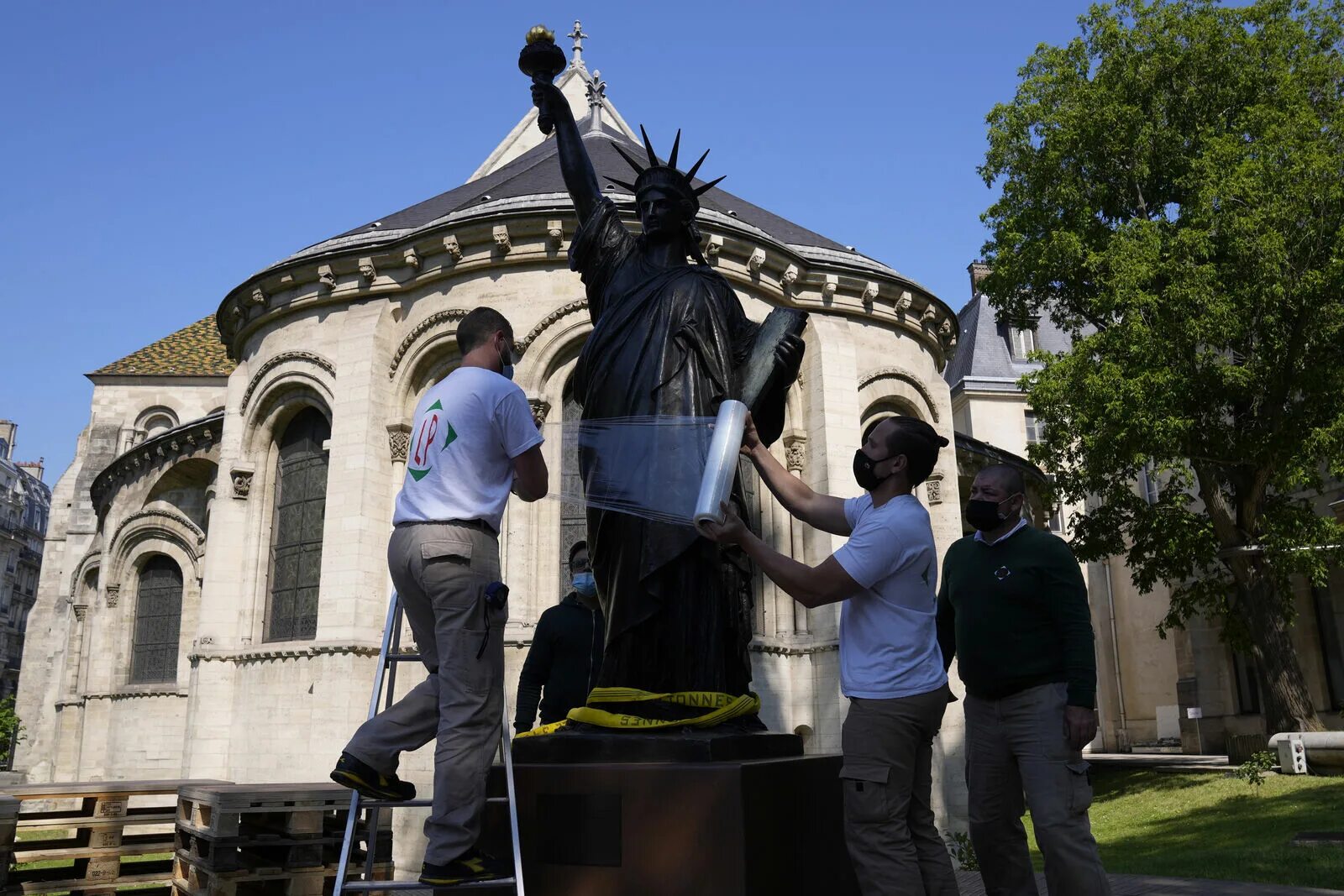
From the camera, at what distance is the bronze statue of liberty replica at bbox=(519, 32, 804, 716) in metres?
3.63

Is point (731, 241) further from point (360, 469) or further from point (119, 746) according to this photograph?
point (119, 746)

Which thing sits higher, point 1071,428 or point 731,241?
point 731,241

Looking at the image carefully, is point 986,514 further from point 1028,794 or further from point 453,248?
point 453,248

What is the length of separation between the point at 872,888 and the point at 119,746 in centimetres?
2060

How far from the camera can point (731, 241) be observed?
1605 centimetres

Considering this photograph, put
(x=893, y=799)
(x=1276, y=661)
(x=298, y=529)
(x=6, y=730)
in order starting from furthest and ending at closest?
(x=6, y=730)
(x=1276, y=661)
(x=298, y=529)
(x=893, y=799)

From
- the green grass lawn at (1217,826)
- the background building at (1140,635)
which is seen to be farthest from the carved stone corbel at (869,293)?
the green grass lawn at (1217,826)

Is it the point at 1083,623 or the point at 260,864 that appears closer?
the point at 1083,623

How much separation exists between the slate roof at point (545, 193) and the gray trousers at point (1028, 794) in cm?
1277

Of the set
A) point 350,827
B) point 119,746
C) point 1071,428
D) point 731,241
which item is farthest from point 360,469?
point 350,827

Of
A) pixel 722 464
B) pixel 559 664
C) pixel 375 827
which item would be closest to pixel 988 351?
pixel 559 664

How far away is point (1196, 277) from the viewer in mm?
15883

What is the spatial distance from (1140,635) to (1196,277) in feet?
66.9

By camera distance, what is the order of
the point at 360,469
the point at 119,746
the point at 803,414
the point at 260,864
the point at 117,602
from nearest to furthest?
the point at 260,864
the point at 360,469
the point at 803,414
the point at 119,746
the point at 117,602
